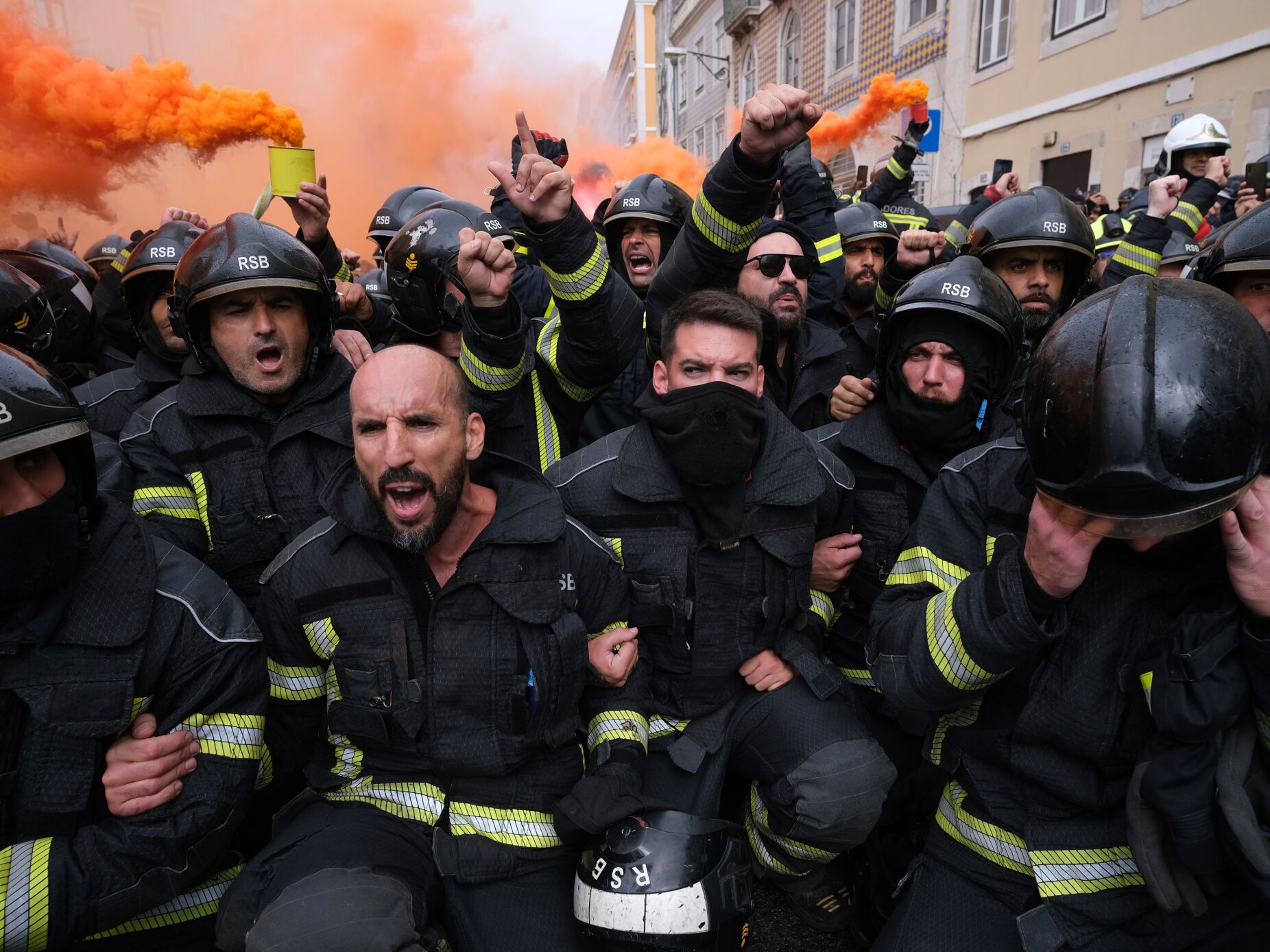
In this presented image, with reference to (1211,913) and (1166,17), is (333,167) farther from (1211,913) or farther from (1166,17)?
(1211,913)

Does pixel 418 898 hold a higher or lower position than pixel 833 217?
lower

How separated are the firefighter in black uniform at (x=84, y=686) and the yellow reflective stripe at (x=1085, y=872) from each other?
217 centimetres

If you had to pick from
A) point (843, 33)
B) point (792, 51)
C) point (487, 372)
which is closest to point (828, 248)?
point (487, 372)

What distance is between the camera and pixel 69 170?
9320mm

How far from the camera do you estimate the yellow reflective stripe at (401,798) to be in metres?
2.42

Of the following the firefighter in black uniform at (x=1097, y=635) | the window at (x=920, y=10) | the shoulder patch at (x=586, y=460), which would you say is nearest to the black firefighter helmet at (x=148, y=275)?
the shoulder patch at (x=586, y=460)

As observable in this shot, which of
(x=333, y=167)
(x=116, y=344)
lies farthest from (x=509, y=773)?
(x=333, y=167)

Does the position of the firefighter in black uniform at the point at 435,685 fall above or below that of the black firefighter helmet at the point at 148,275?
below

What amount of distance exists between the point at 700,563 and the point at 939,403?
1.08m

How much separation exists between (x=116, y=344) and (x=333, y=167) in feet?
53.1

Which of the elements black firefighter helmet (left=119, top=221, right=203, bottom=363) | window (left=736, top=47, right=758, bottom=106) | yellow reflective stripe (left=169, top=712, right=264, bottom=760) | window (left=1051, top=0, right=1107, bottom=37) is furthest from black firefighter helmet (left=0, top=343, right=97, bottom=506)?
window (left=736, top=47, right=758, bottom=106)

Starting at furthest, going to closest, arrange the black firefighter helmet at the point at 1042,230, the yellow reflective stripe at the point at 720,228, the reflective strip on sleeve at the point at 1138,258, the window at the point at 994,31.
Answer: the window at the point at 994,31 < the reflective strip on sleeve at the point at 1138,258 < the black firefighter helmet at the point at 1042,230 < the yellow reflective stripe at the point at 720,228

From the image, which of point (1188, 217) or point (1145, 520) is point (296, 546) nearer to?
point (1145, 520)

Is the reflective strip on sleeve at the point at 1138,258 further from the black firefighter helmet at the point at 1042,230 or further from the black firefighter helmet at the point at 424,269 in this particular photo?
the black firefighter helmet at the point at 424,269
